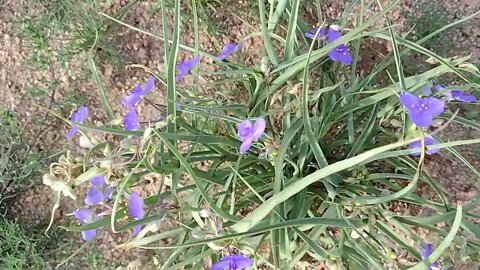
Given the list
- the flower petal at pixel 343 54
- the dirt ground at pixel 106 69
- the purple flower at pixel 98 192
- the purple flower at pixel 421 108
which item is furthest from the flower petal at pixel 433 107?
the dirt ground at pixel 106 69

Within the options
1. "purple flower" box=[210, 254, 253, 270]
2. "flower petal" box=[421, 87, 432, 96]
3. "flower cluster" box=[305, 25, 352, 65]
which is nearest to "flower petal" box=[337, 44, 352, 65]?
"flower cluster" box=[305, 25, 352, 65]

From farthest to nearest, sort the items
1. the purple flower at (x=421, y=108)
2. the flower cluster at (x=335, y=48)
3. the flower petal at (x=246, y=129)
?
the flower cluster at (x=335, y=48) → the flower petal at (x=246, y=129) → the purple flower at (x=421, y=108)

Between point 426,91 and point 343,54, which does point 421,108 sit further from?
point 343,54

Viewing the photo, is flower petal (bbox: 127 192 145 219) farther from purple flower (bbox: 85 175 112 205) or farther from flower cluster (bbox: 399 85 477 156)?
flower cluster (bbox: 399 85 477 156)

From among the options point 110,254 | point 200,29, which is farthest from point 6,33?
point 110,254

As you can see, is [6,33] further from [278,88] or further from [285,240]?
[285,240]

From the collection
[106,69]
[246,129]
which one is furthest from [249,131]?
[106,69]

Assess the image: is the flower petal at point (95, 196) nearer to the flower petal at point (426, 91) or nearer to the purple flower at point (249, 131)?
the purple flower at point (249, 131)
